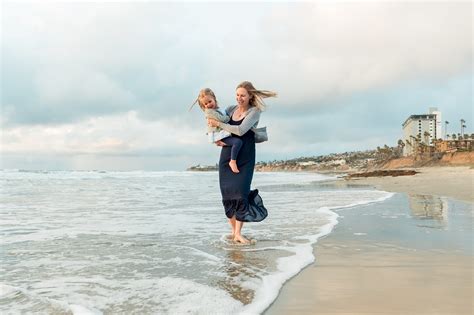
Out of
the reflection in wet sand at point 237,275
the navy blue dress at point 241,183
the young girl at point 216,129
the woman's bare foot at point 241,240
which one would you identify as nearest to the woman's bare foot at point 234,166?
the young girl at point 216,129

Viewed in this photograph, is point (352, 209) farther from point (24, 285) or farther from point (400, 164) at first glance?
point (400, 164)

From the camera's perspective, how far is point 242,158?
16.8 ft

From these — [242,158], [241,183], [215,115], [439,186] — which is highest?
[215,115]

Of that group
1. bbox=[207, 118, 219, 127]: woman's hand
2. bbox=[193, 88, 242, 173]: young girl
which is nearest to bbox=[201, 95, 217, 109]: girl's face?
bbox=[193, 88, 242, 173]: young girl

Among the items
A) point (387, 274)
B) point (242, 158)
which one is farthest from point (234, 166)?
point (387, 274)

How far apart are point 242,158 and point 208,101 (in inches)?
31.9

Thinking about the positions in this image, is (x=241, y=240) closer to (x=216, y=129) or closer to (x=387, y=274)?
(x=216, y=129)

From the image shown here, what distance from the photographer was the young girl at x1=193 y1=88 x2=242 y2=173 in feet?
16.3

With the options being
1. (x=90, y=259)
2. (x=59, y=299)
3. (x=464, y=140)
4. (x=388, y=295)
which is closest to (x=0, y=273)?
(x=90, y=259)

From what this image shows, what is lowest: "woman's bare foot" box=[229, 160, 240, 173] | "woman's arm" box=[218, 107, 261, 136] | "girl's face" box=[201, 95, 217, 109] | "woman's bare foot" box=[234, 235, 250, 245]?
"woman's bare foot" box=[234, 235, 250, 245]

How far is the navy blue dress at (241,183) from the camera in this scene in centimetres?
509

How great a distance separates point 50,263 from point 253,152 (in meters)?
2.58

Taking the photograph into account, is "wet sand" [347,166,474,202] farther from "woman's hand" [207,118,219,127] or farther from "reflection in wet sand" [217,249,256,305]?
"reflection in wet sand" [217,249,256,305]

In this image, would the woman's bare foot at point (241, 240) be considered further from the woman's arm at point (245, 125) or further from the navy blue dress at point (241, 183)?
the woman's arm at point (245, 125)
